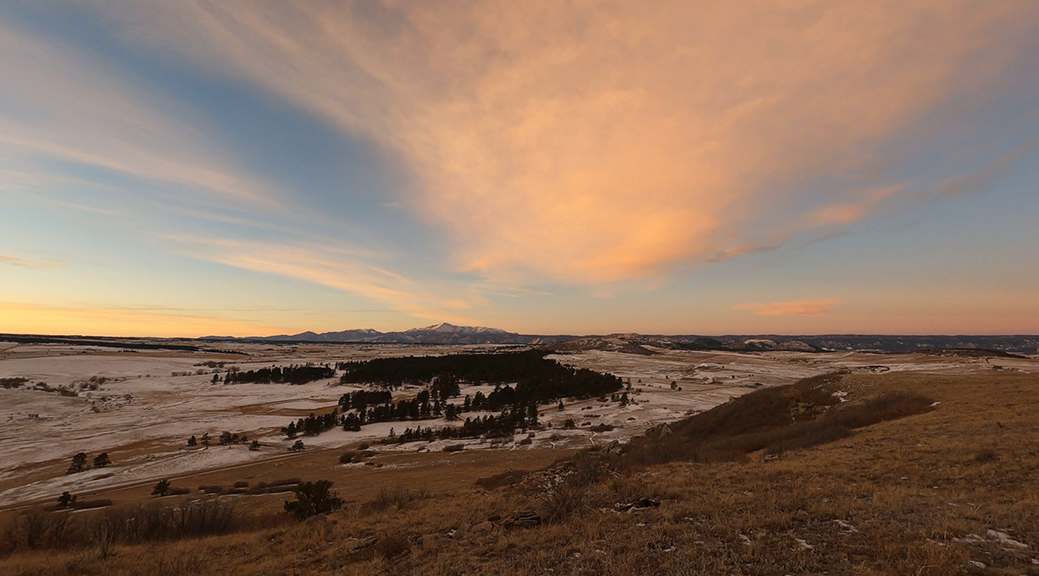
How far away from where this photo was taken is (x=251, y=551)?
39.9 ft

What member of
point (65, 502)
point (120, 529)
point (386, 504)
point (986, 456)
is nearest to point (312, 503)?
point (386, 504)

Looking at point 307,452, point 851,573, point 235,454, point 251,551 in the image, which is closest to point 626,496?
point 851,573

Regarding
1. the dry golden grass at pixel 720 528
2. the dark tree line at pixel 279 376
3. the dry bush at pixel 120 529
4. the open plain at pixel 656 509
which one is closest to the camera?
the dry golden grass at pixel 720 528

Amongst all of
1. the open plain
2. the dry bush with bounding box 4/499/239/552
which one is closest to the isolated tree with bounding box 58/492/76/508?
the open plain

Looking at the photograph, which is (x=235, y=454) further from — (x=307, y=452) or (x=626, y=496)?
(x=626, y=496)

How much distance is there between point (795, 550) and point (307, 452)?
146ft

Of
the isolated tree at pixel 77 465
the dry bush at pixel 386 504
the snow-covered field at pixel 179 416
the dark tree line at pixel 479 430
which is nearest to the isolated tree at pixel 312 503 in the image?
the dry bush at pixel 386 504

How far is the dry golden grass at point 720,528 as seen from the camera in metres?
7.56

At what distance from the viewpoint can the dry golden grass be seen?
7559mm

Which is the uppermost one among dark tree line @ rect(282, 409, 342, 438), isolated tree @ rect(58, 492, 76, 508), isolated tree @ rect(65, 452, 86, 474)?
isolated tree @ rect(58, 492, 76, 508)

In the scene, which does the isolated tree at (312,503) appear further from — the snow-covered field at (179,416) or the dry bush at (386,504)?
the snow-covered field at (179,416)

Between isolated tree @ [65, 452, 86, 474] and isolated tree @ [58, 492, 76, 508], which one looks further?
isolated tree @ [65, 452, 86, 474]

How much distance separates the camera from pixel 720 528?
9.02 metres

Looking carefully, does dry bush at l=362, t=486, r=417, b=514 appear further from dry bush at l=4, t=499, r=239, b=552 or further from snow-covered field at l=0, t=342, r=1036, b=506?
snow-covered field at l=0, t=342, r=1036, b=506
